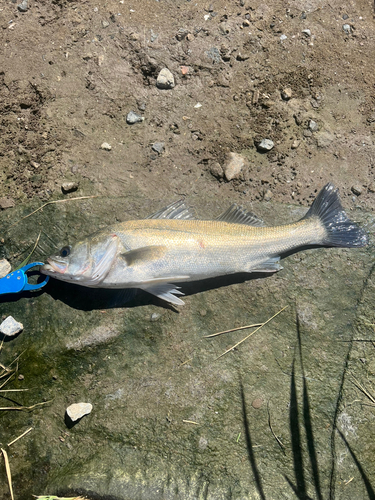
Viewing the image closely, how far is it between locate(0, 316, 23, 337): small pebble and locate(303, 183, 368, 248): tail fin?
353 cm

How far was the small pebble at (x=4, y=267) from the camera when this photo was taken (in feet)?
13.0

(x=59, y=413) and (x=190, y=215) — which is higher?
(x=190, y=215)

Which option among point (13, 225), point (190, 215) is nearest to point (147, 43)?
point (190, 215)

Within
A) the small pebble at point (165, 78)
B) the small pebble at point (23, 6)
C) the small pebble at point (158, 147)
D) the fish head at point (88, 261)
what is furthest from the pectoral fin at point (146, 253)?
the small pebble at point (23, 6)

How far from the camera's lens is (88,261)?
355 cm

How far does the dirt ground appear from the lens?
399 cm

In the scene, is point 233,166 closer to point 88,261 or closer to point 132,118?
point 132,118

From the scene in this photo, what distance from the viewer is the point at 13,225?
4035 millimetres

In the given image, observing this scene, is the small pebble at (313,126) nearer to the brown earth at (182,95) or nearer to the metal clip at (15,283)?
the brown earth at (182,95)

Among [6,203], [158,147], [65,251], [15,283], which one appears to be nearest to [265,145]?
[158,147]

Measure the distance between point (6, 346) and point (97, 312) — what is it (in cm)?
115

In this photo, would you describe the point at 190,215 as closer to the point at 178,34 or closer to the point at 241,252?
the point at 241,252

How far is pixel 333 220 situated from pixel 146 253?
2.12 m

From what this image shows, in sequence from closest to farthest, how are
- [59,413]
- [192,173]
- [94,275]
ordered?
[94,275], [59,413], [192,173]
